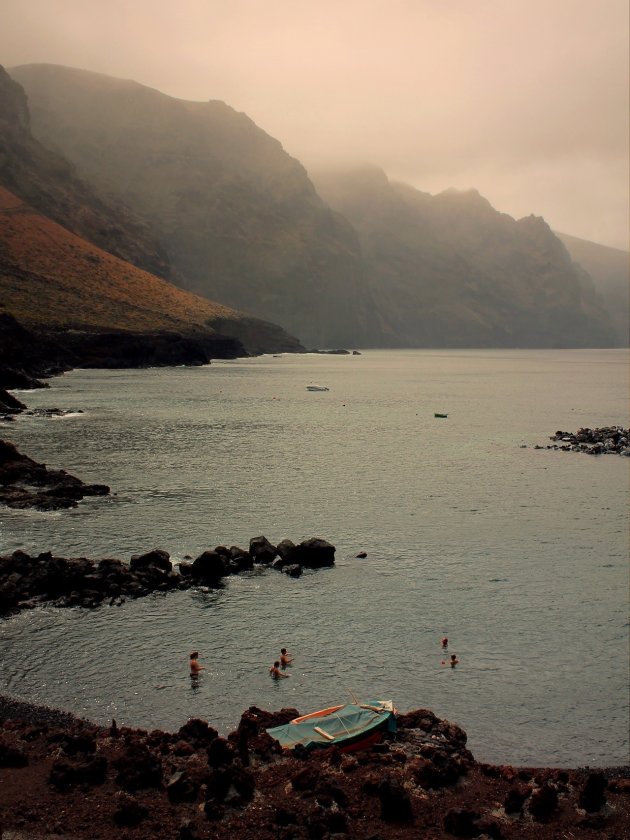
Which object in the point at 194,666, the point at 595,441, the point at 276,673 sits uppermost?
the point at 595,441

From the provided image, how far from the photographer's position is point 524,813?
16.9m

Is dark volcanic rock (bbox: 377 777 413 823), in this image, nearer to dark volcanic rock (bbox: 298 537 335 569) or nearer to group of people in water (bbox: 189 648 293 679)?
group of people in water (bbox: 189 648 293 679)

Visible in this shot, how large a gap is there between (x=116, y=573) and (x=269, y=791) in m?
16.9

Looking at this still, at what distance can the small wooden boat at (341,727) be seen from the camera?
19312 mm

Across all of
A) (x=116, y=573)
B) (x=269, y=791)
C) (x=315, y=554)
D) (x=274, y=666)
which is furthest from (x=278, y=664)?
(x=315, y=554)

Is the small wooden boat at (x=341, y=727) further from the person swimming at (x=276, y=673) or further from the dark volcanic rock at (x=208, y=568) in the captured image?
the dark volcanic rock at (x=208, y=568)

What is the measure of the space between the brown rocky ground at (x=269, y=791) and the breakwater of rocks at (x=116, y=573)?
10827 millimetres

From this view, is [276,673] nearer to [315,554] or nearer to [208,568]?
[208,568]

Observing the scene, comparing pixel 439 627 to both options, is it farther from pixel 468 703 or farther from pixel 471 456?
pixel 471 456

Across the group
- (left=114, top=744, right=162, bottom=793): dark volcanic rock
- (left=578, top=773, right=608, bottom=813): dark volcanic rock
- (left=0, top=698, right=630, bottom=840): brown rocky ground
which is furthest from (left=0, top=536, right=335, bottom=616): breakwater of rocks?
(left=578, top=773, right=608, bottom=813): dark volcanic rock

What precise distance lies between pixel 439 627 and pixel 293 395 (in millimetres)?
110393

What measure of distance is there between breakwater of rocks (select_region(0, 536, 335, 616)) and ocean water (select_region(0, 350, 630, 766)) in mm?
947

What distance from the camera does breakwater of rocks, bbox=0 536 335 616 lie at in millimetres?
30484

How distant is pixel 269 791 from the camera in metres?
17.2
